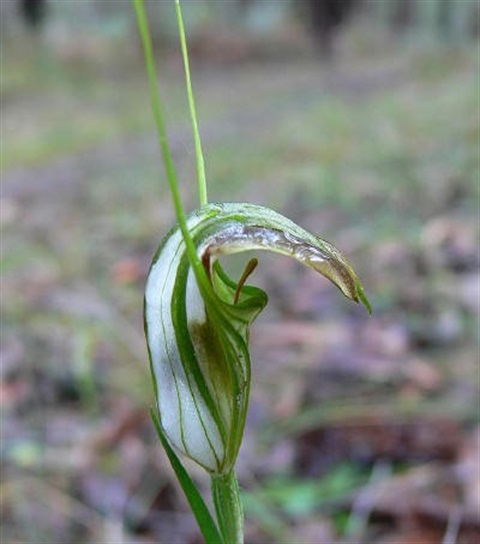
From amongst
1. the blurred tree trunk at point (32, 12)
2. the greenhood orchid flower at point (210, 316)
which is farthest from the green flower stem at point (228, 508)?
the blurred tree trunk at point (32, 12)

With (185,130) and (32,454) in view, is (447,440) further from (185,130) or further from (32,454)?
(185,130)

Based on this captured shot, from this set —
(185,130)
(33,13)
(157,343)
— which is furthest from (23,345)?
(33,13)

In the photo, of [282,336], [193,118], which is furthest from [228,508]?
[282,336]

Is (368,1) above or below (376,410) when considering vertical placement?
below

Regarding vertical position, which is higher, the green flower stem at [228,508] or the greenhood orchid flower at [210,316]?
the greenhood orchid flower at [210,316]

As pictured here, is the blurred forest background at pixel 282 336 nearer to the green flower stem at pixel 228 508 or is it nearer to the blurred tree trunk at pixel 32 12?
the green flower stem at pixel 228 508

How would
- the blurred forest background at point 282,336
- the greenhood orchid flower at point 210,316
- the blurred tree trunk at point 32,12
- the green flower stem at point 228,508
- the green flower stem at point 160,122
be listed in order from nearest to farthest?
the green flower stem at point 160,122, the greenhood orchid flower at point 210,316, the green flower stem at point 228,508, the blurred forest background at point 282,336, the blurred tree trunk at point 32,12

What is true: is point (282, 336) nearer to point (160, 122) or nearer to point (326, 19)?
point (160, 122)
